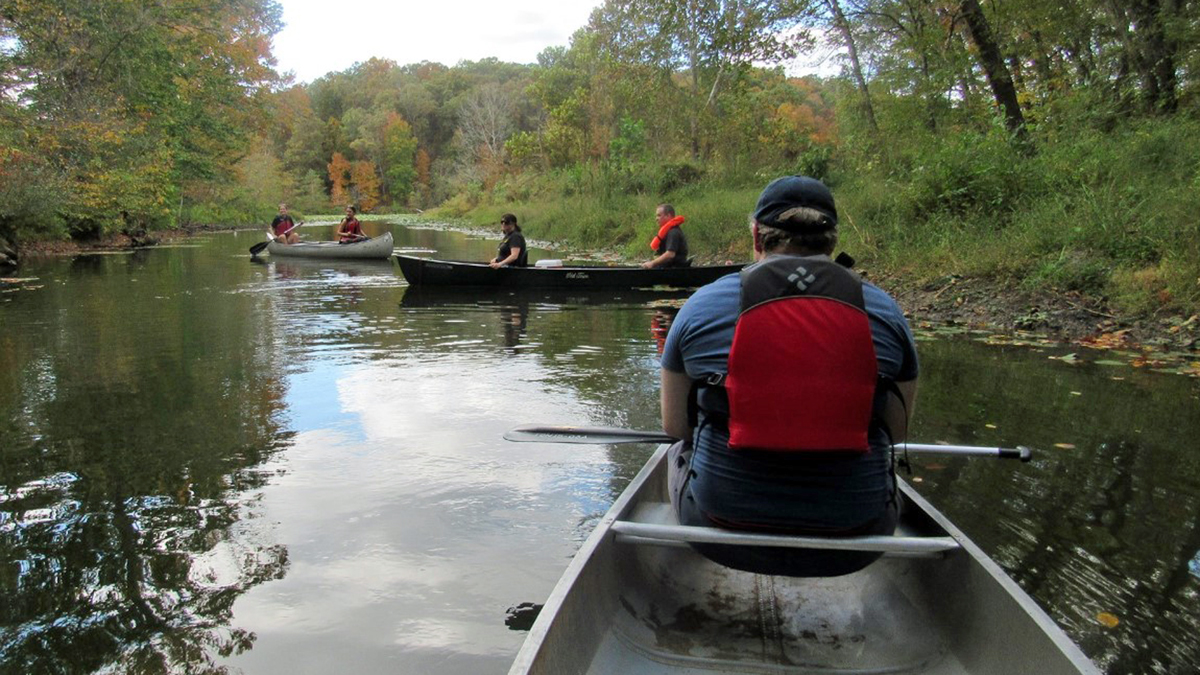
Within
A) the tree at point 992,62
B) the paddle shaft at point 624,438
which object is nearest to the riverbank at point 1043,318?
the tree at point 992,62

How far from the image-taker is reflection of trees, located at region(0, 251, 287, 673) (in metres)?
3.06

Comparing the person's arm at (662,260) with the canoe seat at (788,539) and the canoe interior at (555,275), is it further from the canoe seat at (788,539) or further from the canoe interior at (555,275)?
the canoe seat at (788,539)

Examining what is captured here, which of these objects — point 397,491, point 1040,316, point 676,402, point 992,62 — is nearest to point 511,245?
point 1040,316

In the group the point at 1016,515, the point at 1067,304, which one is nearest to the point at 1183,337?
the point at 1067,304

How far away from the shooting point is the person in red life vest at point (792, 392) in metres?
2.26

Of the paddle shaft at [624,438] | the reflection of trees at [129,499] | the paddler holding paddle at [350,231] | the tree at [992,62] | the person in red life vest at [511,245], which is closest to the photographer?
the reflection of trees at [129,499]

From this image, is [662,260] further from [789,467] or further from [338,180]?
[338,180]

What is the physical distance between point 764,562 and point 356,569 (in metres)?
1.90

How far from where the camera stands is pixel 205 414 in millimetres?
6059

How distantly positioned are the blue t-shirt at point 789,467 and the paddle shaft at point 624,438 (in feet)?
2.39

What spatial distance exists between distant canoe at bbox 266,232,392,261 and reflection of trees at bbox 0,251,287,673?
38.7 ft

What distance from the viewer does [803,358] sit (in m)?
2.26

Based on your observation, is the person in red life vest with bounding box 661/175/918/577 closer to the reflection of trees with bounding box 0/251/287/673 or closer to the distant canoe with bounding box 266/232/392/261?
the reflection of trees with bounding box 0/251/287/673

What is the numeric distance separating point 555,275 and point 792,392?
1075cm
